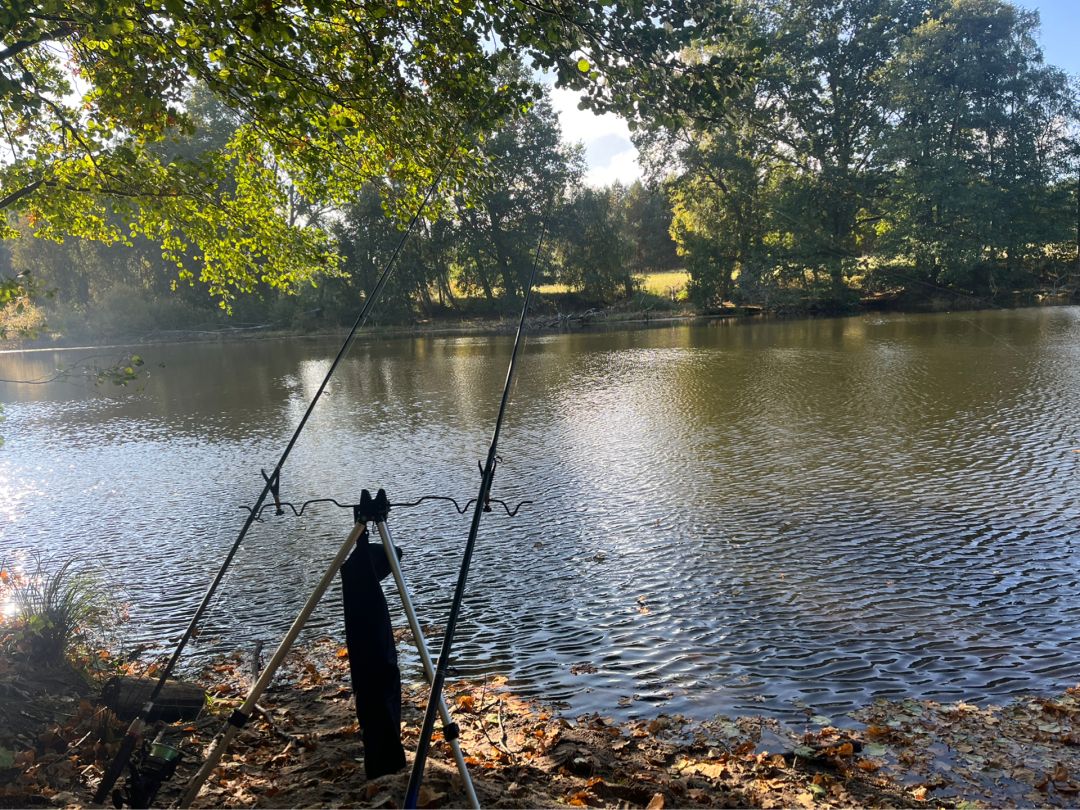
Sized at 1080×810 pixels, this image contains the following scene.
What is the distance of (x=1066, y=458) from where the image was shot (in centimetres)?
1073

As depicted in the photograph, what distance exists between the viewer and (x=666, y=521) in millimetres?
9078

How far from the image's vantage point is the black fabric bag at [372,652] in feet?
10.5

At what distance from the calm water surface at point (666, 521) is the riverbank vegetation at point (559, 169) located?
3432mm

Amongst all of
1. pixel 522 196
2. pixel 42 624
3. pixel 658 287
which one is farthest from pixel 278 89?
pixel 658 287

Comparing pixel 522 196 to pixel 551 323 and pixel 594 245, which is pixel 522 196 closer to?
pixel 594 245

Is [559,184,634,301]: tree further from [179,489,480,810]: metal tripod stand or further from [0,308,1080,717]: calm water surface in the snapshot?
[179,489,480,810]: metal tripod stand

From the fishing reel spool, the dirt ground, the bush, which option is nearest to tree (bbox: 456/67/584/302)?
the bush

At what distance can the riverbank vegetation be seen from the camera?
20.9 ft

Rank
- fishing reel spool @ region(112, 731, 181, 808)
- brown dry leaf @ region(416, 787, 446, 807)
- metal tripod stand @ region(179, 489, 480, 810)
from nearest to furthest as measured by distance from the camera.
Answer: metal tripod stand @ region(179, 489, 480, 810)
fishing reel spool @ region(112, 731, 181, 808)
brown dry leaf @ region(416, 787, 446, 807)

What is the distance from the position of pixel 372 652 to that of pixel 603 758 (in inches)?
61.2

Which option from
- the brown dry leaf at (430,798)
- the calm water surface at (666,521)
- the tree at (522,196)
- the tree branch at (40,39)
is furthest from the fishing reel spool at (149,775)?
the tree at (522,196)

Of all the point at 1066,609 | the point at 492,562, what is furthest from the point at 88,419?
the point at 1066,609

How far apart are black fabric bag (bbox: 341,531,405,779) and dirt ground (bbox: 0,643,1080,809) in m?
0.32

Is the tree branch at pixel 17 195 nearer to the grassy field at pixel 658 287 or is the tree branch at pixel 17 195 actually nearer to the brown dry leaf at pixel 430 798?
the brown dry leaf at pixel 430 798
